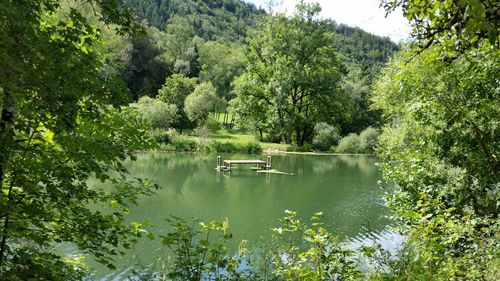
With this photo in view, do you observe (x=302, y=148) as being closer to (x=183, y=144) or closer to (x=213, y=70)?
(x=183, y=144)

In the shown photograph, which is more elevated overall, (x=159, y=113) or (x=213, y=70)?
(x=213, y=70)

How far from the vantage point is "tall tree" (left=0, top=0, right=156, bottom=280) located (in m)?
2.30

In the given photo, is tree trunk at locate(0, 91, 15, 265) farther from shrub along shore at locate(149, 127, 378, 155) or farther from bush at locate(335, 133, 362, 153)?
bush at locate(335, 133, 362, 153)

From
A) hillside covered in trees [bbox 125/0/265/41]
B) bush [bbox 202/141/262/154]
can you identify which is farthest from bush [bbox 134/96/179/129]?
hillside covered in trees [bbox 125/0/265/41]

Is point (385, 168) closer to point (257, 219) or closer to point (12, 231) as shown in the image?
point (257, 219)

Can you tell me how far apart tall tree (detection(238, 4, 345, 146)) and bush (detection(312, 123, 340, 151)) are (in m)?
0.84

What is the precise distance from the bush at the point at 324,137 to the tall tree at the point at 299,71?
84 cm

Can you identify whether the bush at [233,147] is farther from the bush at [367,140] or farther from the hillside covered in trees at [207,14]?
the hillside covered in trees at [207,14]

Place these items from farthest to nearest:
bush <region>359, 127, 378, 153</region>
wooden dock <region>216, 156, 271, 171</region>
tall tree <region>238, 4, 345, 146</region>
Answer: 1. bush <region>359, 127, 378, 153</region>
2. tall tree <region>238, 4, 345, 146</region>
3. wooden dock <region>216, 156, 271, 171</region>

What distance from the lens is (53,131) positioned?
109 inches

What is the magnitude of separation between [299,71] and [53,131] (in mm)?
37013

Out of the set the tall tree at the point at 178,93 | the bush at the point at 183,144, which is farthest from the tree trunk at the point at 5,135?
the tall tree at the point at 178,93

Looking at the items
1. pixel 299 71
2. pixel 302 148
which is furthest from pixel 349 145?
pixel 299 71

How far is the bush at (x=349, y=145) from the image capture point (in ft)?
130
